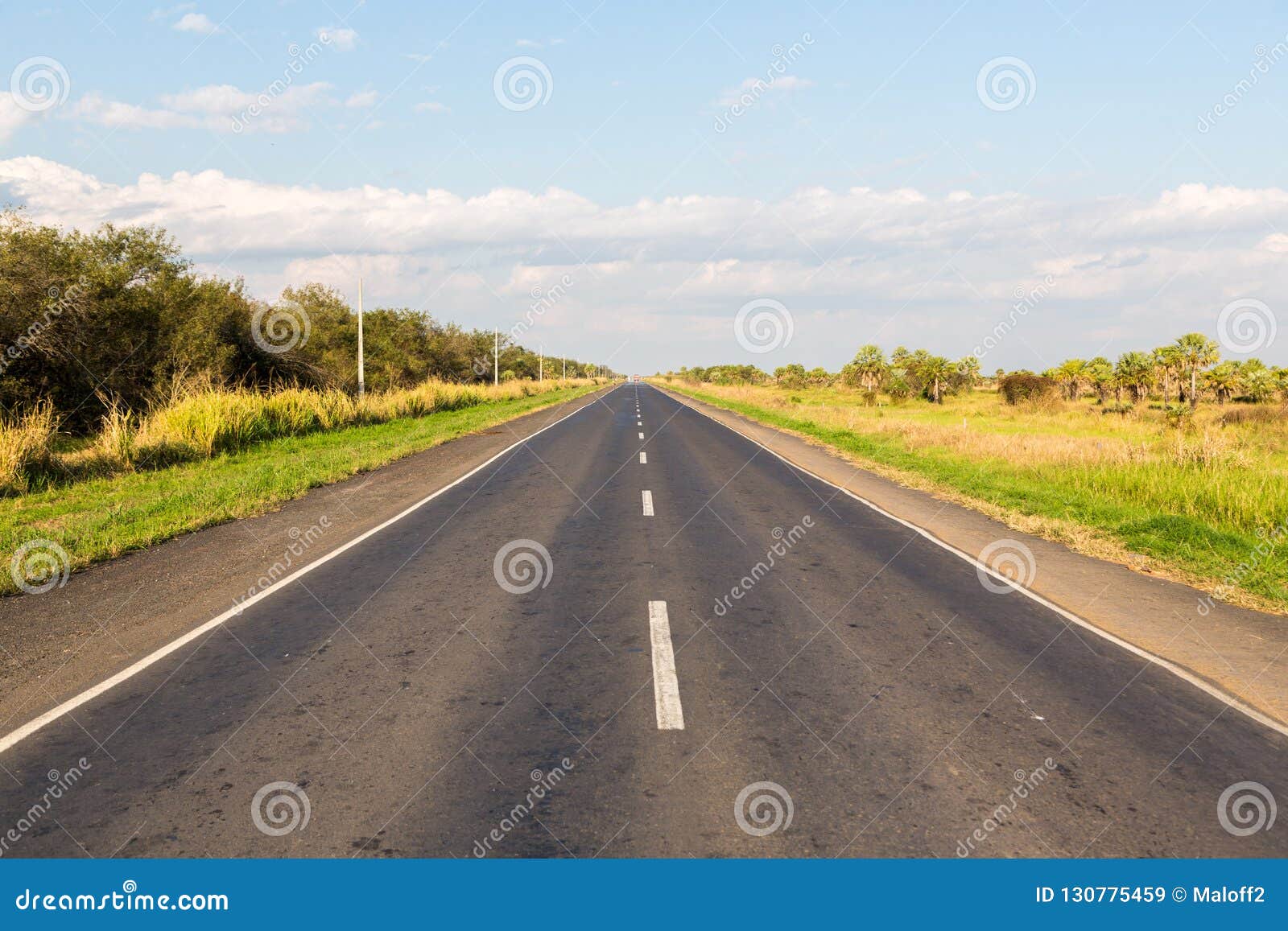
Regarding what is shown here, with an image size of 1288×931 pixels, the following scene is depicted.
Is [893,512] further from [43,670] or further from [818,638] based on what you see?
[43,670]

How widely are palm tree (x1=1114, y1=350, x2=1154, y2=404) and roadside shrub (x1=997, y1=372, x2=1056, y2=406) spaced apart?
5.05 m

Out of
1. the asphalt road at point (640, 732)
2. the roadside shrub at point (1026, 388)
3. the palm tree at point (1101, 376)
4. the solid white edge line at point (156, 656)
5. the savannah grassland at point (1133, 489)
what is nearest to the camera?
the asphalt road at point (640, 732)

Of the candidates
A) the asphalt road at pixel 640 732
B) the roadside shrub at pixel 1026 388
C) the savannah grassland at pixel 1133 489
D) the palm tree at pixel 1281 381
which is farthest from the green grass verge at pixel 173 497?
the palm tree at pixel 1281 381

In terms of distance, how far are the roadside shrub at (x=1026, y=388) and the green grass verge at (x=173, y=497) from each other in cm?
4035

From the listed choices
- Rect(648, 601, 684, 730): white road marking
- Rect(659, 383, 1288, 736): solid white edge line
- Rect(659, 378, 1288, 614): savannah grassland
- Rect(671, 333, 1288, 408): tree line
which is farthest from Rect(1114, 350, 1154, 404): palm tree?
Rect(648, 601, 684, 730): white road marking

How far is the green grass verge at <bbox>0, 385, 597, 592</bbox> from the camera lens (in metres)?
9.33

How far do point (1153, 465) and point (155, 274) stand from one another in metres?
25.7

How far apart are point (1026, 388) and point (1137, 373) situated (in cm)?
744

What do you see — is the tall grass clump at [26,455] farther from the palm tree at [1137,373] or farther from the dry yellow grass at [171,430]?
the palm tree at [1137,373]

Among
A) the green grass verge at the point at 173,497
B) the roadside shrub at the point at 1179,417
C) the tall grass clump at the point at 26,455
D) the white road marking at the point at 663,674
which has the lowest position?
the white road marking at the point at 663,674

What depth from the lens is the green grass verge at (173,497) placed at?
9.33 m

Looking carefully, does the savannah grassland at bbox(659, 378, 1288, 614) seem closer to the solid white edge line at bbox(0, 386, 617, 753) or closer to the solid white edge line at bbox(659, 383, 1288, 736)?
the solid white edge line at bbox(659, 383, 1288, 736)

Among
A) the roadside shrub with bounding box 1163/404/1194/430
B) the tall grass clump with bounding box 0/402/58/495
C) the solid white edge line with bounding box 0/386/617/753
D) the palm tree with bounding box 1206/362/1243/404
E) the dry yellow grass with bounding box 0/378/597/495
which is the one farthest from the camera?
the palm tree with bounding box 1206/362/1243/404

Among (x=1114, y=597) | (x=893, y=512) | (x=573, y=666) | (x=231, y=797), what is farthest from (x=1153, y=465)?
(x=231, y=797)
